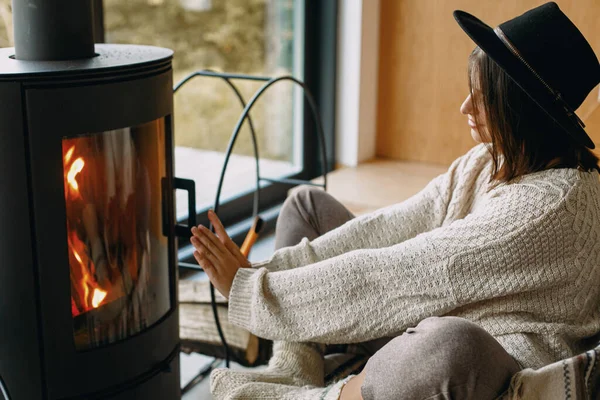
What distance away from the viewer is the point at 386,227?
67.6 inches

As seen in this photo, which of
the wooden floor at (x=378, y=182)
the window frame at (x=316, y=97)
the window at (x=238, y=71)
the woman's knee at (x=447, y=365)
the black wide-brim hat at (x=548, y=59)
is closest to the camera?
the woman's knee at (x=447, y=365)

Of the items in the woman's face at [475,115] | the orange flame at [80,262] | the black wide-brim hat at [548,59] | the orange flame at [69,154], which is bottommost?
the orange flame at [80,262]

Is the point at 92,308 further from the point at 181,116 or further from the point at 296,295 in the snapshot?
the point at 181,116

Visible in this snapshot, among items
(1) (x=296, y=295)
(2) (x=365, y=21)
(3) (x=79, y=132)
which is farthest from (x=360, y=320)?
(2) (x=365, y=21)

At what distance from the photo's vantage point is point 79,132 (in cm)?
127

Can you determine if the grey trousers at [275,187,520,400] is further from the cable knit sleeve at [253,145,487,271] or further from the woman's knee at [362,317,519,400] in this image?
the cable knit sleeve at [253,145,487,271]

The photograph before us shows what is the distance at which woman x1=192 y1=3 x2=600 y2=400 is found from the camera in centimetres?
130

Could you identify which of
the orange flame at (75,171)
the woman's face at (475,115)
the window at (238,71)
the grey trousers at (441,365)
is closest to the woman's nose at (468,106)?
the woman's face at (475,115)

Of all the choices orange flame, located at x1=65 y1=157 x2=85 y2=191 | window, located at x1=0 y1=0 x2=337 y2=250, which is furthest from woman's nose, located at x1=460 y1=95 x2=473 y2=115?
window, located at x1=0 y1=0 x2=337 y2=250

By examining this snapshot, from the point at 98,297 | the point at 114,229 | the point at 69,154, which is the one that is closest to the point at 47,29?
the point at 69,154

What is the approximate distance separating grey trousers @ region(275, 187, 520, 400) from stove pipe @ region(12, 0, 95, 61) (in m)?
0.73

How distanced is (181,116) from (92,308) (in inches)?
48.2

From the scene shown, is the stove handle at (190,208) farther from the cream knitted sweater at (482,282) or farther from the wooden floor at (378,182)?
the wooden floor at (378,182)

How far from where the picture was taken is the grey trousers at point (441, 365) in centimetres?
123
